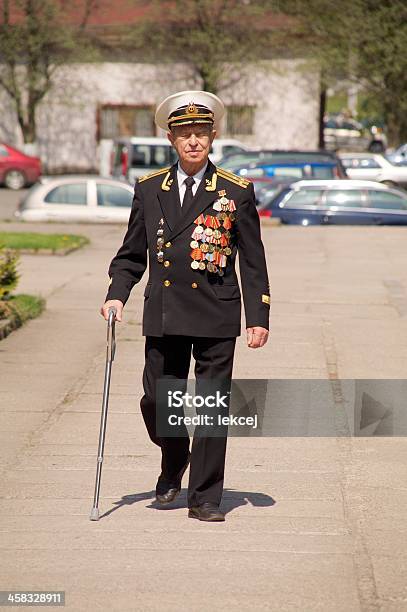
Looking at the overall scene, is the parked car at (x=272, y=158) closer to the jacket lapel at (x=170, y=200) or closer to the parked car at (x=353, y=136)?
the parked car at (x=353, y=136)

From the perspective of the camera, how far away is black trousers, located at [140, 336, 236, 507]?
20.7ft

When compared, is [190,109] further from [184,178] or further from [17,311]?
[17,311]

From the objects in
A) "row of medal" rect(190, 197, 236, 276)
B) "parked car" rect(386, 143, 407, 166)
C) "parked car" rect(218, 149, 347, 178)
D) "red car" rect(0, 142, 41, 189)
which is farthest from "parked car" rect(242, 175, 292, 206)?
"row of medal" rect(190, 197, 236, 276)

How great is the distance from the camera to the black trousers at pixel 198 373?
6.30m

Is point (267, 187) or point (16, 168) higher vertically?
point (267, 187)

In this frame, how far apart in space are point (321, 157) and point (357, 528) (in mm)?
30318

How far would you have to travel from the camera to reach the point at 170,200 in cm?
633

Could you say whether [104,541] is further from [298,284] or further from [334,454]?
[298,284]

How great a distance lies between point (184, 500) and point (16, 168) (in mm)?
38366

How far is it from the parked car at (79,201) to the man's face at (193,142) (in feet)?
71.7

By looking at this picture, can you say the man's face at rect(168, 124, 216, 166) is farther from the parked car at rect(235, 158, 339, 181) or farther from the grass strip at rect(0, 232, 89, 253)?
the parked car at rect(235, 158, 339, 181)

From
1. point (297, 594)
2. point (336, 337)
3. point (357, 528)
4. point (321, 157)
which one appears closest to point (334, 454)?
point (357, 528)

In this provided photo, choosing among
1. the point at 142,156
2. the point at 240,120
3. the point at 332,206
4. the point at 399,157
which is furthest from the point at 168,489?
the point at 240,120

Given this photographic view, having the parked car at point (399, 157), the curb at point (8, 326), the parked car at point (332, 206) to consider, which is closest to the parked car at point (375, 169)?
the parked car at point (399, 157)
